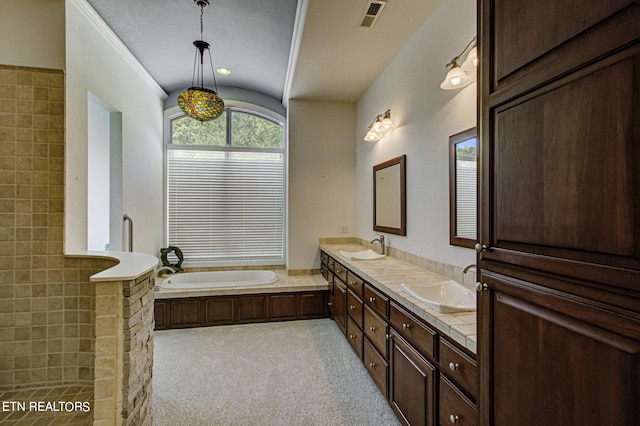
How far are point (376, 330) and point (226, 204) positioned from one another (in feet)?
10.9

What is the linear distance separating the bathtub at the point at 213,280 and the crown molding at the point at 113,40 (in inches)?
106

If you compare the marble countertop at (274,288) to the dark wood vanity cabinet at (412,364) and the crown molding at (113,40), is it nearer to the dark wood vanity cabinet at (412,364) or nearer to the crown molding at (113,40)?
the dark wood vanity cabinet at (412,364)

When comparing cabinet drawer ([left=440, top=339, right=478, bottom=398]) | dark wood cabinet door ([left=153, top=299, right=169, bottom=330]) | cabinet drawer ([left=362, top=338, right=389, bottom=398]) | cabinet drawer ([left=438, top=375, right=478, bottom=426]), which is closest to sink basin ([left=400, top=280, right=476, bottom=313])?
cabinet drawer ([left=440, top=339, right=478, bottom=398])

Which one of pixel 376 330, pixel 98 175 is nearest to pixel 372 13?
pixel 376 330

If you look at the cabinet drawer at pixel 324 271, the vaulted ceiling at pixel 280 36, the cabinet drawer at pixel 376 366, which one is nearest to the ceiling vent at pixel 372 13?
the vaulted ceiling at pixel 280 36

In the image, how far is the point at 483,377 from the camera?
1.01 meters

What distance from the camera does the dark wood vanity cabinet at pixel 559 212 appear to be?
62 cm

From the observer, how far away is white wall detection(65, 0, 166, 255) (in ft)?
7.59

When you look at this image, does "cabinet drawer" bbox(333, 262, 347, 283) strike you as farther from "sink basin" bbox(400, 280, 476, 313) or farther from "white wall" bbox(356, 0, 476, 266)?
"sink basin" bbox(400, 280, 476, 313)

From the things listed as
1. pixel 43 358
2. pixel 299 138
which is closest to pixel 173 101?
pixel 299 138

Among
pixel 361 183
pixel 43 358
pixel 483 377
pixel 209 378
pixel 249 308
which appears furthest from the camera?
pixel 361 183

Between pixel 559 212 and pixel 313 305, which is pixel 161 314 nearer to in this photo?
Result: pixel 313 305

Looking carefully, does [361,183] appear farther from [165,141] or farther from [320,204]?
[165,141]

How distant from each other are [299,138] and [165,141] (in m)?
2.11
